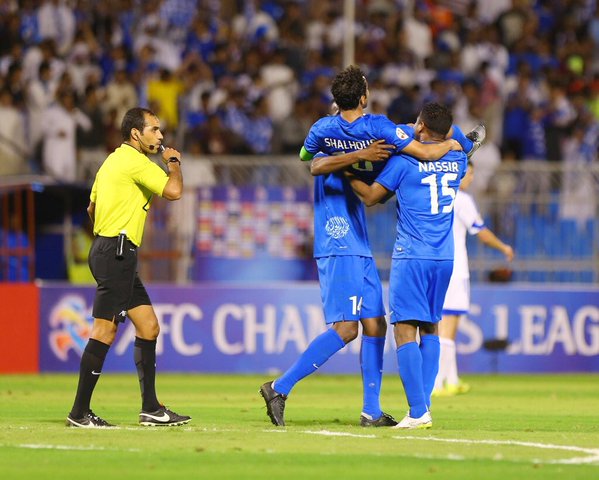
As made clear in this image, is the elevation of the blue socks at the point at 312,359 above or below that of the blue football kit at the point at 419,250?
below

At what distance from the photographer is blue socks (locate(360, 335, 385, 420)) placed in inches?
422

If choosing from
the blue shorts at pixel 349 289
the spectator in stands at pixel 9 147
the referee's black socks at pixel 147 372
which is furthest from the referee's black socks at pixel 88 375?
the spectator in stands at pixel 9 147

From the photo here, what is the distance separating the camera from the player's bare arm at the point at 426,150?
34.3ft

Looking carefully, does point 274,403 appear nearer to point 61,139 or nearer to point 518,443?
point 518,443

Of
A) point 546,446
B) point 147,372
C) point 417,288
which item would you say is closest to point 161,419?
point 147,372

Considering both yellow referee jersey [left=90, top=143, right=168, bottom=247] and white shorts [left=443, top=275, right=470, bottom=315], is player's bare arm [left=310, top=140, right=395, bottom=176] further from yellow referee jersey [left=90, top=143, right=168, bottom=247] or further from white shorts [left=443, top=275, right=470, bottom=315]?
white shorts [left=443, top=275, right=470, bottom=315]

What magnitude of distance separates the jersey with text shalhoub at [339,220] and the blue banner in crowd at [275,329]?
744 centimetres

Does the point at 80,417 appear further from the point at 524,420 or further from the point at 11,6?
the point at 11,6

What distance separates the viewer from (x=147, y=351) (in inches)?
429

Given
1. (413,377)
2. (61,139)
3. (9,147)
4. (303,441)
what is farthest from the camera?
(9,147)

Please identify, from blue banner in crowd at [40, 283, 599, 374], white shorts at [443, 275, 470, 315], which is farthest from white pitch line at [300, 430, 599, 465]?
blue banner in crowd at [40, 283, 599, 374]

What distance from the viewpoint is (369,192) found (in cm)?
1054

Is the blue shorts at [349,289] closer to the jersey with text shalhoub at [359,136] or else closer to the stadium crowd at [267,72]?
the jersey with text shalhoub at [359,136]

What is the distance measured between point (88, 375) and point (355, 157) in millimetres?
2539
